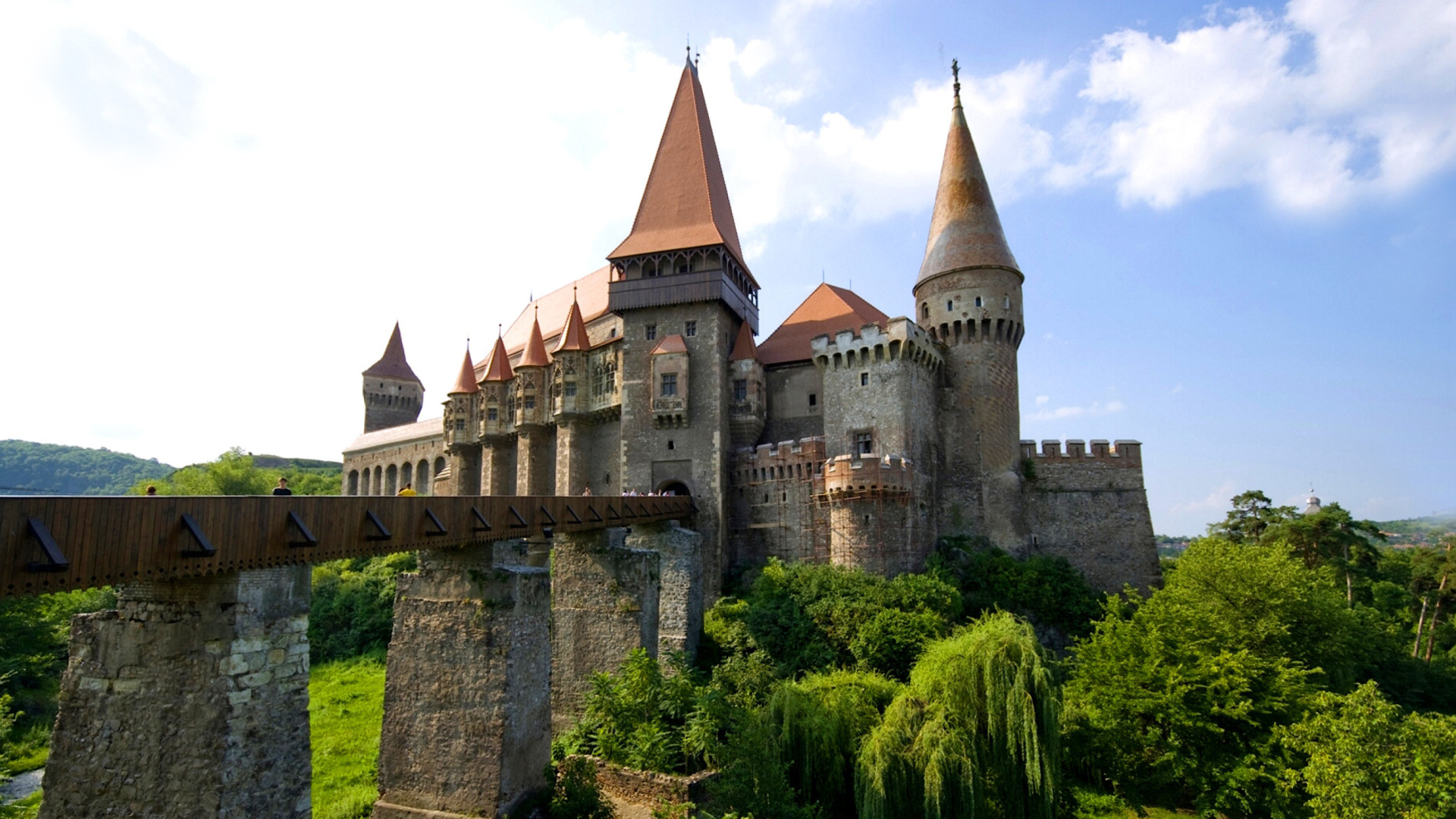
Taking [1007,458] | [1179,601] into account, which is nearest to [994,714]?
[1179,601]

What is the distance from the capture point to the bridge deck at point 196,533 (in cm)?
679

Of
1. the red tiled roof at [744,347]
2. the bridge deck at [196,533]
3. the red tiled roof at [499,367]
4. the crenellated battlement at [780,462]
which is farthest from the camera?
the red tiled roof at [499,367]

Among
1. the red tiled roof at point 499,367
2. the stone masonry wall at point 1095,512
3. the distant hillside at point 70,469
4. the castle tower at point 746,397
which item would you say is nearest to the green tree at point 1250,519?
the stone masonry wall at point 1095,512

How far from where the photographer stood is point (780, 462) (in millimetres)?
28797

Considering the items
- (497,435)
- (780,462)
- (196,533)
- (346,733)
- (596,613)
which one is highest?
(497,435)

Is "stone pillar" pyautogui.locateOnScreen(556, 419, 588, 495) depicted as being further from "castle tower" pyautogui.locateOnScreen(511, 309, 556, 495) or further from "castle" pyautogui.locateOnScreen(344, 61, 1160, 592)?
"castle tower" pyautogui.locateOnScreen(511, 309, 556, 495)

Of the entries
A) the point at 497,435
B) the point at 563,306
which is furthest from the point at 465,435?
the point at 563,306

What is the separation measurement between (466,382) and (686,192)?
17.3 meters

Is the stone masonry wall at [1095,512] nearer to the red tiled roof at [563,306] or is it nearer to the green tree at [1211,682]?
the green tree at [1211,682]

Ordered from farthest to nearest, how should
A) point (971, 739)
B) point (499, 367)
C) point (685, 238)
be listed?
1. point (499, 367)
2. point (685, 238)
3. point (971, 739)

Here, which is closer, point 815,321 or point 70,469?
point 815,321

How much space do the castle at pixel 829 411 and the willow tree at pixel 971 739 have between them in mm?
8839

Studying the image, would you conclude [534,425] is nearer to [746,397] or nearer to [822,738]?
[746,397]

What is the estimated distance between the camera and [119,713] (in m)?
8.51
